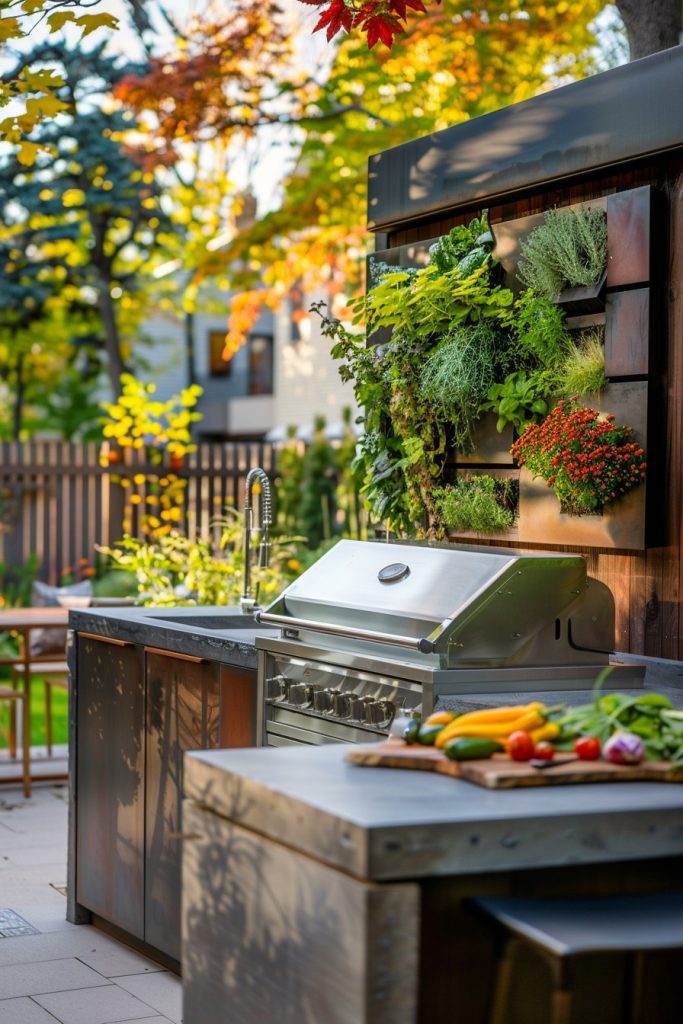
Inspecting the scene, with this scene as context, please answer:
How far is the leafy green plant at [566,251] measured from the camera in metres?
4.39

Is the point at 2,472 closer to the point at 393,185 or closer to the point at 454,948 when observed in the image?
the point at 393,185

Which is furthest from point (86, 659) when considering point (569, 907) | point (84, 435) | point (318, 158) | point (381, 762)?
point (84, 435)

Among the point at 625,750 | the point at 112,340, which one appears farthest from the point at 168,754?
the point at 112,340

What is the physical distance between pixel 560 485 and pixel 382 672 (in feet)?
3.28

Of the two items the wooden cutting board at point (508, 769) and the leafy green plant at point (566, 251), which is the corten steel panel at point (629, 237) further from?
the wooden cutting board at point (508, 769)

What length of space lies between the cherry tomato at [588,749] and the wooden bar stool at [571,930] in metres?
0.29

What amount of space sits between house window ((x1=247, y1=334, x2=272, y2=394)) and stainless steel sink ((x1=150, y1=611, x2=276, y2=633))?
73.4ft

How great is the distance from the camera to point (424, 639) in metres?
3.68

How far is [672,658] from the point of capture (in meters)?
4.20

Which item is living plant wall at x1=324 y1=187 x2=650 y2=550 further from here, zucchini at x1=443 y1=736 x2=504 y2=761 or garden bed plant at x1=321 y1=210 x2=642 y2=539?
zucchini at x1=443 y1=736 x2=504 y2=761

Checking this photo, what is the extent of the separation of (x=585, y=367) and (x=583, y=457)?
0.35 m

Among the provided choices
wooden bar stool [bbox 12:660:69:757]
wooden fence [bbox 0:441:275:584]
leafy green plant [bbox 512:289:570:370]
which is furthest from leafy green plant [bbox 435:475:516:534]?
wooden fence [bbox 0:441:275:584]

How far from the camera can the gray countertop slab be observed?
7.57ft

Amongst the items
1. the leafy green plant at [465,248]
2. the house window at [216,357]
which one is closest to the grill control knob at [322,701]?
the leafy green plant at [465,248]
